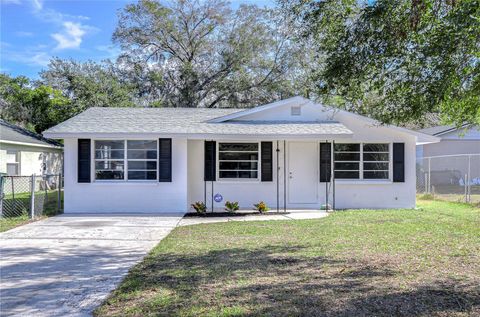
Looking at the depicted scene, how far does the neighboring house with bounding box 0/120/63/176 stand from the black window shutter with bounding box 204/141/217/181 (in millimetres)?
9240

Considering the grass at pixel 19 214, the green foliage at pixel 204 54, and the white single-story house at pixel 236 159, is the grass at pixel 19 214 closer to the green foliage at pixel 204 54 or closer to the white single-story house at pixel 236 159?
the white single-story house at pixel 236 159

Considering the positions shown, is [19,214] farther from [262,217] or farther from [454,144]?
[454,144]

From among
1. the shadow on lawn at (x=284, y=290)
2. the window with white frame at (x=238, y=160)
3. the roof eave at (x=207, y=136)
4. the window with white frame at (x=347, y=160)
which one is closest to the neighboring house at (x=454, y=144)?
the window with white frame at (x=347, y=160)

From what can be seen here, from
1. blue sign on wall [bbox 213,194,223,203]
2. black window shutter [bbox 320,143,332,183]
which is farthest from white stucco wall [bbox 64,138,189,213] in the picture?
black window shutter [bbox 320,143,332,183]

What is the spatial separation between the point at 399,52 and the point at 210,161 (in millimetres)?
7953

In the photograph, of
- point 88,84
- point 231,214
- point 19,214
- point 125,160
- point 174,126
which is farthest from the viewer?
point 88,84

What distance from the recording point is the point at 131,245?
7.94 metres

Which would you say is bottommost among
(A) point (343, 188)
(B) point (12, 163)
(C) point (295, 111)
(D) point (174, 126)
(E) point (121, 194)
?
(E) point (121, 194)

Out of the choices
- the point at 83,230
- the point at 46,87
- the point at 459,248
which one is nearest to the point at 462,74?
the point at 459,248

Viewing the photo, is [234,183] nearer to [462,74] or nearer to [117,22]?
[462,74]

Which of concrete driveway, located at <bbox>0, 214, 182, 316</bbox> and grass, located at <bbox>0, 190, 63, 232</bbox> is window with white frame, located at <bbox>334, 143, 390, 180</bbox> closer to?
concrete driveway, located at <bbox>0, 214, 182, 316</bbox>

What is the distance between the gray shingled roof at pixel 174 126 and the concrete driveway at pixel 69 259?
2708 mm

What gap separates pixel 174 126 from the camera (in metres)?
13.2

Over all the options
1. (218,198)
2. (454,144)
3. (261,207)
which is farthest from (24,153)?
(454,144)
